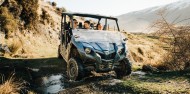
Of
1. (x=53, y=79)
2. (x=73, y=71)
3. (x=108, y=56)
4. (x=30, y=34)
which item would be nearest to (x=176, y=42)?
(x=108, y=56)

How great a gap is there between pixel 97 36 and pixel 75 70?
4.65 ft

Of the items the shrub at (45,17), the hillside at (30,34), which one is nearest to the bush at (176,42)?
the hillside at (30,34)

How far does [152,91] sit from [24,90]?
3225mm

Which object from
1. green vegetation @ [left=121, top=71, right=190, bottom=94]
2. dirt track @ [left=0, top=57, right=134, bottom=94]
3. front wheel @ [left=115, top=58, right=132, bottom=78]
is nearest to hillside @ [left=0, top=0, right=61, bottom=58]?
dirt track @ [left=0, top=57, right=134, bottom=94]

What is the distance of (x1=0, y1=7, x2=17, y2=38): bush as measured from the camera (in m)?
17.0

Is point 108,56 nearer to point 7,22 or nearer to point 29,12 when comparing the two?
point 7,22

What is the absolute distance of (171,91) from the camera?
7.30 meters

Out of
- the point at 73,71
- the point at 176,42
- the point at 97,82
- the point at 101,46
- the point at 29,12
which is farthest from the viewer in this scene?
the point at 29,12

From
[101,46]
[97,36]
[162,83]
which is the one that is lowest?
[162,83]

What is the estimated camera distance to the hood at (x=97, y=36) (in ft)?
30.2

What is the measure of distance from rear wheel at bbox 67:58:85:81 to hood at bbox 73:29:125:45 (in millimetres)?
661

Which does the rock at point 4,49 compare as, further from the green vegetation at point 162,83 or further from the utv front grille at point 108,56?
the green vegetation at point 162,83

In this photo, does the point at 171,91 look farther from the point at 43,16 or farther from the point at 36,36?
the point at 43,16

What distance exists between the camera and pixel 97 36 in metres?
9.59
